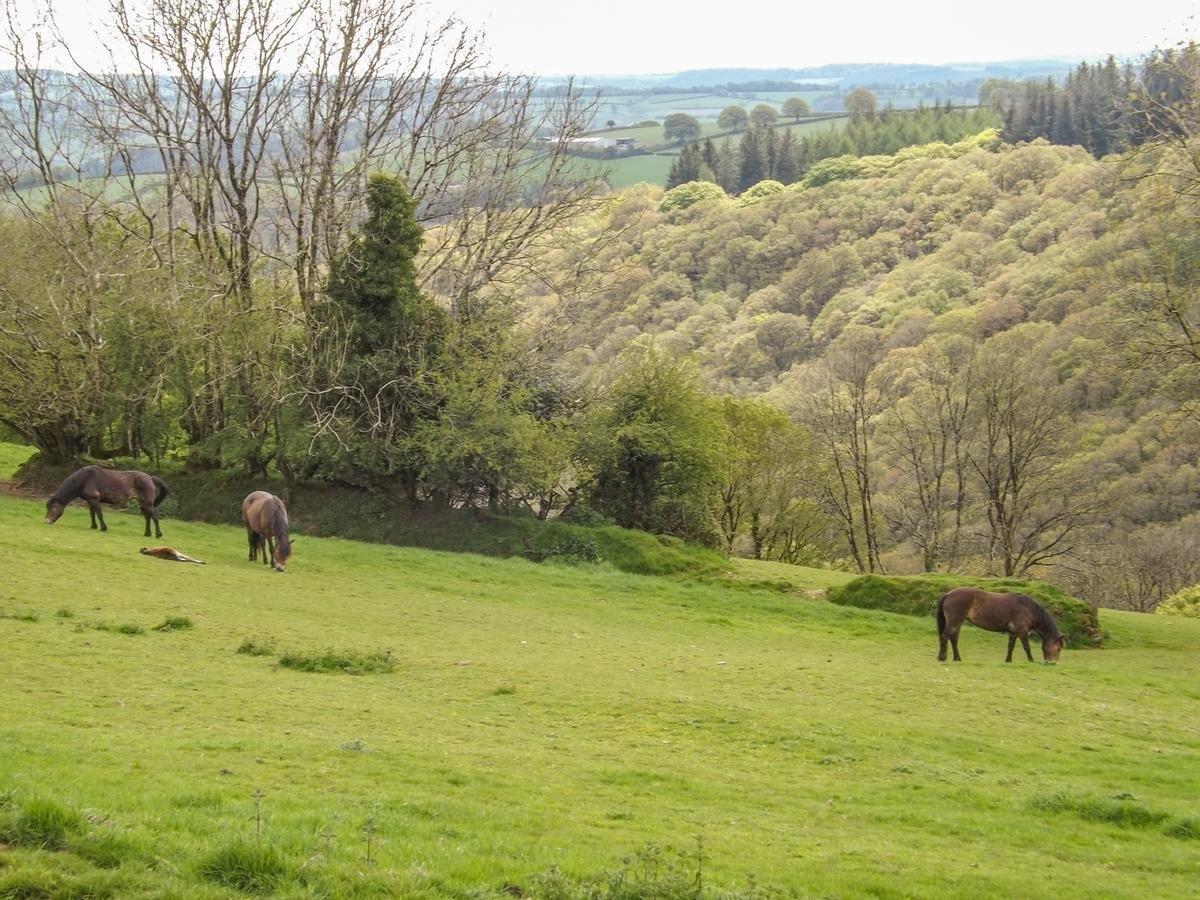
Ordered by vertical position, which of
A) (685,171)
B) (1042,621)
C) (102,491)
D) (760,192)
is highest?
(685,171)

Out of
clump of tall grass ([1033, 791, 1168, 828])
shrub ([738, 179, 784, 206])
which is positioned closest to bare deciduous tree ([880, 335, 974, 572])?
clump of tall grass ([1033, 791, 1168, 828])

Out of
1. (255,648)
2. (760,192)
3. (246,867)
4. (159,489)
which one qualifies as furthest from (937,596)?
(760,192)

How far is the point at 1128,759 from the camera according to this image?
51.4 ft

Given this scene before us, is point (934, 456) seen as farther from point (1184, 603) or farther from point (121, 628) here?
point (121, 628)

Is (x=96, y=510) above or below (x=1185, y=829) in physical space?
above

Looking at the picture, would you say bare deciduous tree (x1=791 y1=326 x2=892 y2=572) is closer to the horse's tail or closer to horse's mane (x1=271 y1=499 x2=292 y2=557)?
horse's mane (x1=271 y1=499 x2=292 y2=557)

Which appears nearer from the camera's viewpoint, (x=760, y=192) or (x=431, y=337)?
(x=431, y=337)

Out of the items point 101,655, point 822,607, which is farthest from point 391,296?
point 101,655

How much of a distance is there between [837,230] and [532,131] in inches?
4910

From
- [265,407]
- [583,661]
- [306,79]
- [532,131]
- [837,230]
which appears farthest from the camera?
[837,230]

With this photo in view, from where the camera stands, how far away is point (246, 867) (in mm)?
8070

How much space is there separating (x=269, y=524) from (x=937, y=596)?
1924 centimetres

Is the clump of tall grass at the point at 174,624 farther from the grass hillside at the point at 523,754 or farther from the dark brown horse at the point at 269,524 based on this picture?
the dark brown horse at the point at 269,524

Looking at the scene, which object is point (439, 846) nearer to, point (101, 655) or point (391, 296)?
point (101, 655)
